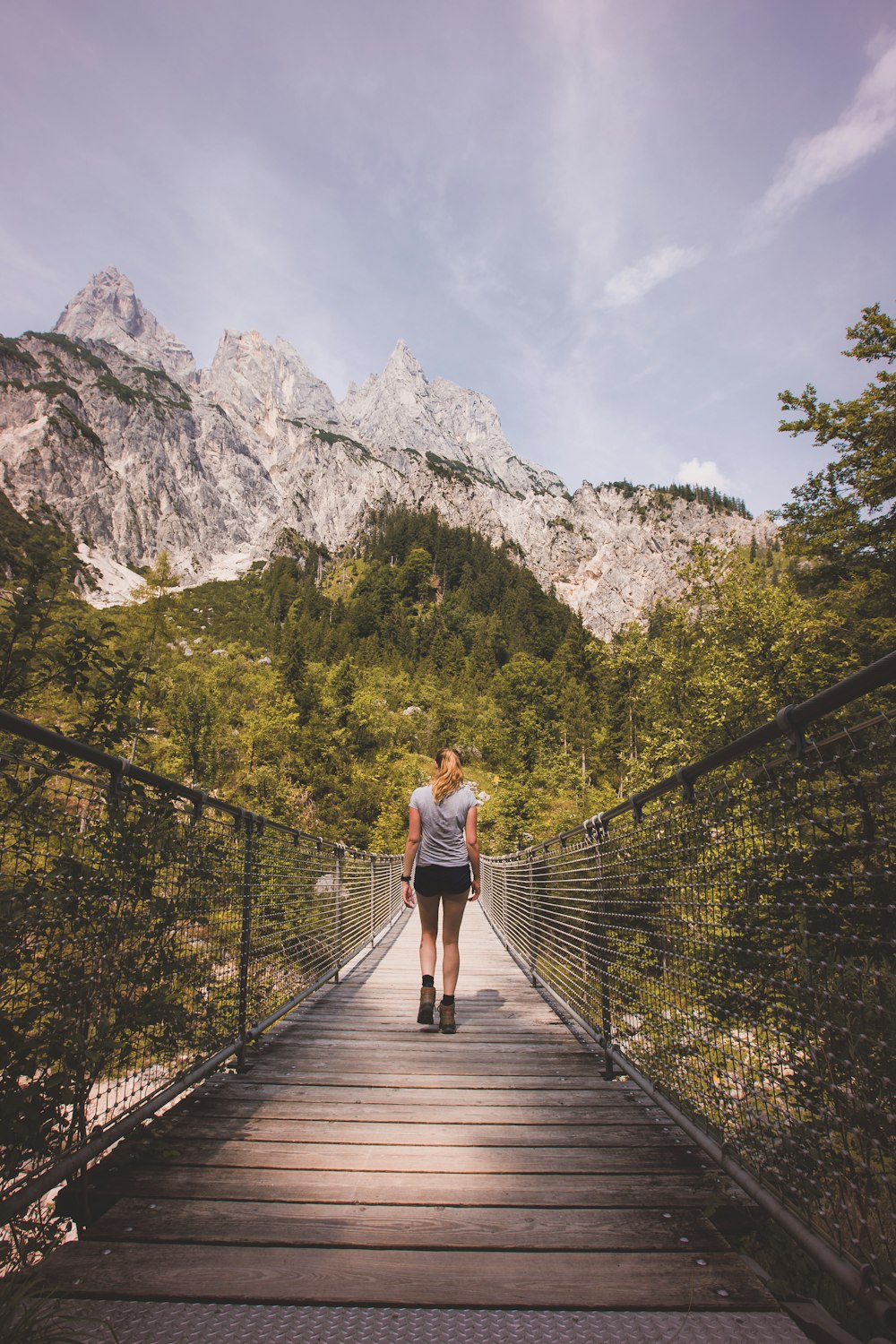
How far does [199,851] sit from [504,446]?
563ft

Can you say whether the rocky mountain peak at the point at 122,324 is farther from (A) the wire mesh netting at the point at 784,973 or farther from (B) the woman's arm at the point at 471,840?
(A) the wire mesh netting at the point at 784,973

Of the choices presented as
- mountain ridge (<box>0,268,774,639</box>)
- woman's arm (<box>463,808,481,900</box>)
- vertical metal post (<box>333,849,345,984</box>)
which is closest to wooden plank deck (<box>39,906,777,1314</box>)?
woman's arm (<box>463,808,481,900</box>)

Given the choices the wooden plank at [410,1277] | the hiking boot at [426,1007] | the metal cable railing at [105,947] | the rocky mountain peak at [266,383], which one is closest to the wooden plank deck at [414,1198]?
the wooden plank at [410,1277]

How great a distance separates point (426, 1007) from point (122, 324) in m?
195

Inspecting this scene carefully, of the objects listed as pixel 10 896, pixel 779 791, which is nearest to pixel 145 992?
pixel 10 896

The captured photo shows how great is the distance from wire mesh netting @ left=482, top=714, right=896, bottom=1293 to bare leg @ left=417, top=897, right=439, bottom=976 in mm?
1196

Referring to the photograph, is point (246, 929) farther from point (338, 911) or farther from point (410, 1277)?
point (338, 911)

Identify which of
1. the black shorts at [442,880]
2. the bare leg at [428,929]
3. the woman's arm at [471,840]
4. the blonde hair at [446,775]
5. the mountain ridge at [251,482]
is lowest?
the bare leg at [428,929]

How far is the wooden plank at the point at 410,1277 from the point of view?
1436 mm

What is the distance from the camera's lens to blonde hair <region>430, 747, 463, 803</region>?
4152 mm

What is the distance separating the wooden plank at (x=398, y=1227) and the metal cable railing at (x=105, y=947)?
0.28 m

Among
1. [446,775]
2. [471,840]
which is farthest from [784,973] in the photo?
[446,775]

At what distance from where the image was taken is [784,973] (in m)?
2.06

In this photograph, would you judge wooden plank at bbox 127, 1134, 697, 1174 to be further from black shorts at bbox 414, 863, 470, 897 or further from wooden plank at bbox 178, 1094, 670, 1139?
black shorts at bbox 414, 863, 470, 897
